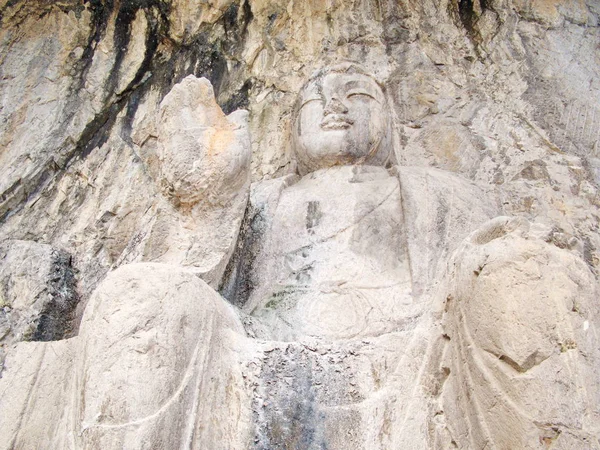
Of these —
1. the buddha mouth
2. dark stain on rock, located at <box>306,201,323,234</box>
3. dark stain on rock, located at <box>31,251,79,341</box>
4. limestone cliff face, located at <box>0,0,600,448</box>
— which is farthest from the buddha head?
dark stain on rock, located at <box>31,251,79,341</box>

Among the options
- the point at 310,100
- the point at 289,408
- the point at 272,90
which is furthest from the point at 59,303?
the point at 272,90

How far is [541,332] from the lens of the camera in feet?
8.76

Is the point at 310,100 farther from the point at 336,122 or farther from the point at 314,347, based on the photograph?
the point at 314,347

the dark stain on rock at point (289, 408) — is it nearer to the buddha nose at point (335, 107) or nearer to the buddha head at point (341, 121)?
the buddha head at point (341, 121)

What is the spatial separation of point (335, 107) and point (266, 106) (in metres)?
1.14

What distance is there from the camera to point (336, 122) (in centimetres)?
476

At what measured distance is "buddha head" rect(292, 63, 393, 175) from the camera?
187 inches

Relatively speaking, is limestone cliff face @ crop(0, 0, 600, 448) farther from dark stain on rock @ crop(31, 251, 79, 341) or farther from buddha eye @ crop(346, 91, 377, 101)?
buddha eye @ crop(346, 91, 377, 101)

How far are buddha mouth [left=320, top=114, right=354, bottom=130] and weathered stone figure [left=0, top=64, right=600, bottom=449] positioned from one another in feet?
2.54

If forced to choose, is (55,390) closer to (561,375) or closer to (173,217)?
(173,217)

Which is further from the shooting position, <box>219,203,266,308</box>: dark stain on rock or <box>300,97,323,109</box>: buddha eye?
<box>300,97,323,109</box>: buddha eye

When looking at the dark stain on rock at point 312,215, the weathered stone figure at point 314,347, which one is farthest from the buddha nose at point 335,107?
the weathered stone figure at point 314,347

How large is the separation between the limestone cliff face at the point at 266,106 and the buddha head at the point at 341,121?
234mm

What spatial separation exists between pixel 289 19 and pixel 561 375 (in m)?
4.04
